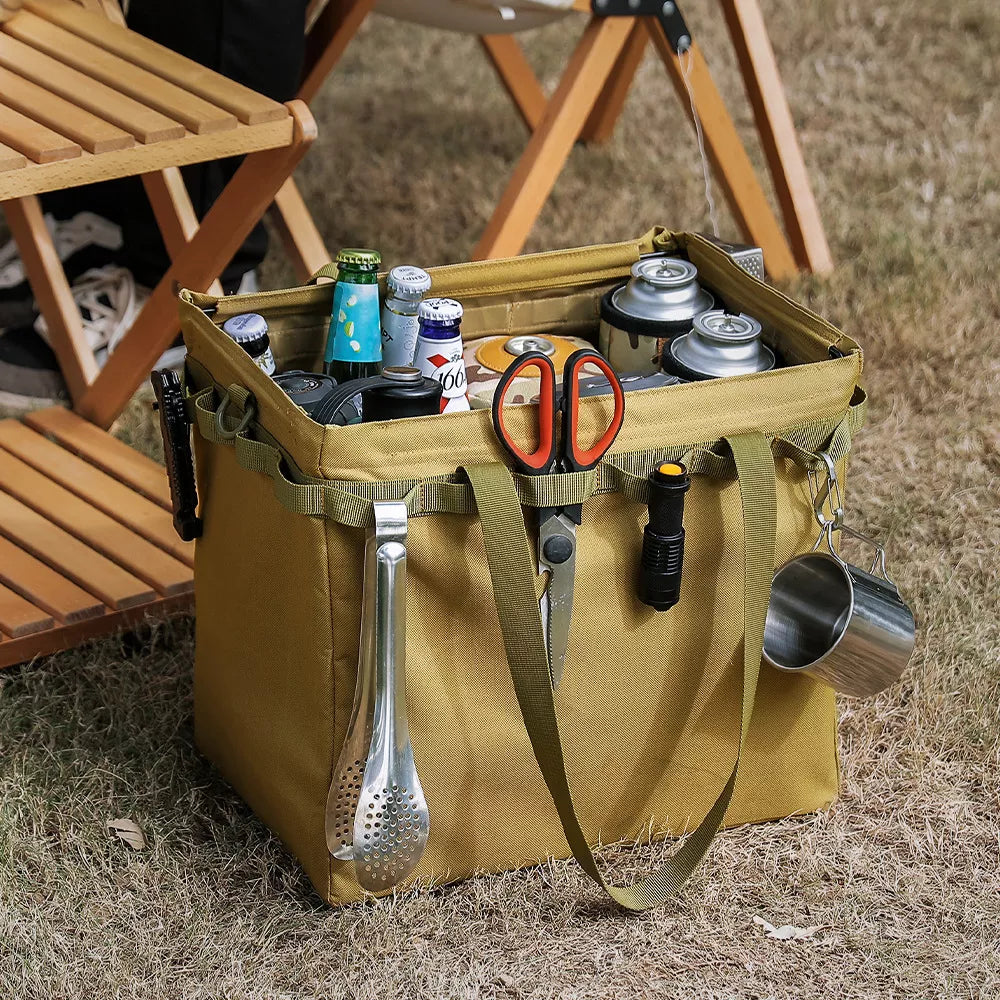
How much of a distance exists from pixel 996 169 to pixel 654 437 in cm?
233

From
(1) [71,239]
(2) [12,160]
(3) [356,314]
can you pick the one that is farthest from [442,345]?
(1) [71,239]

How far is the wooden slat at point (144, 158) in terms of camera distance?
5.45 ft

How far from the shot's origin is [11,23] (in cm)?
206

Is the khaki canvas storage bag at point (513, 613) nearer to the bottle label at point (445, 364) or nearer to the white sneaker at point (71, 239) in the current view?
the bottle label at point (445, 364)

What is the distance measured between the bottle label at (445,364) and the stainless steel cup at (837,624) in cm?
40

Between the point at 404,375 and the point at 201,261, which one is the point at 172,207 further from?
the point at 404,375

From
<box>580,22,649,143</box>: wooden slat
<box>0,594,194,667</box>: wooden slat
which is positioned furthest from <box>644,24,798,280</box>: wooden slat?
<box>0,594,194,667</box>: wooden slat

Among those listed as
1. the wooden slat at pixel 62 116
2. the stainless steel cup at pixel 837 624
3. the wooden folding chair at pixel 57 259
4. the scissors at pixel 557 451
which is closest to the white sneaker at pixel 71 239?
the wooden folding chair at pixel 57 259

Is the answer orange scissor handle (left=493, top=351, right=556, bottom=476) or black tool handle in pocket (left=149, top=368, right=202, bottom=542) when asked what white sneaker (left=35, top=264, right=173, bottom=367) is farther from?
orange scissor handle (left=493, top=351, right=556, bottom=476)

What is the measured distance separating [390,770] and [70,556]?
806 millimetres

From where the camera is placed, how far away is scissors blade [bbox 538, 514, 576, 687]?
4.51 ft

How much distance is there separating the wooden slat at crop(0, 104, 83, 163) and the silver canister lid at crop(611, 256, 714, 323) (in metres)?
0.67

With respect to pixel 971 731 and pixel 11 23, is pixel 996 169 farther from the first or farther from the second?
pixel 11 23

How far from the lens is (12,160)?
1.64m
